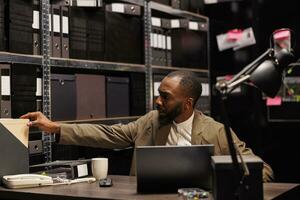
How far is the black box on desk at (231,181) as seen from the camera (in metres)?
1.94

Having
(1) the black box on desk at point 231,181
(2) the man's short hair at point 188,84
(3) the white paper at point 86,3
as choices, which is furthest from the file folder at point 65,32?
(1) the black box on desk at point 231,181

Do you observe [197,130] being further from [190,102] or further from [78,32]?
[78,32]

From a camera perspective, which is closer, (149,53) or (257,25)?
(149,53)

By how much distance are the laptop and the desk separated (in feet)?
0.22

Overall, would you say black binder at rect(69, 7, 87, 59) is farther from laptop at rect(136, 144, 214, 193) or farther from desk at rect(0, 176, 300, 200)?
laptop at rect(136, 144, 214, 193)

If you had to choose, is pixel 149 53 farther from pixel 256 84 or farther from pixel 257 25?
pixel 256 84

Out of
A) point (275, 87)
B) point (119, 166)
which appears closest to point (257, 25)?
point (119, 166)

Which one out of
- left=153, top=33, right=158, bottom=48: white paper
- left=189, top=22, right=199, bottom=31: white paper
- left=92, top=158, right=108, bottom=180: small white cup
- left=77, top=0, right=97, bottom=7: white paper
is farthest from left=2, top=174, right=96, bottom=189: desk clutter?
left=189, top=22, right=199, bottom=31: white paper

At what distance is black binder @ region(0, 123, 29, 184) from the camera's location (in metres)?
2.42

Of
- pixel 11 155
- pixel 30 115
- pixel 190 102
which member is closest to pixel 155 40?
pixel 190 102

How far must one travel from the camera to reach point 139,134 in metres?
2.83

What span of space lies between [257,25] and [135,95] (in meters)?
1.41

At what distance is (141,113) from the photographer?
3797 mm

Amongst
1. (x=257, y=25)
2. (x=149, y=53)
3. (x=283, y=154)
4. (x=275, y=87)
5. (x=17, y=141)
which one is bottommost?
(x=283, y=154)
